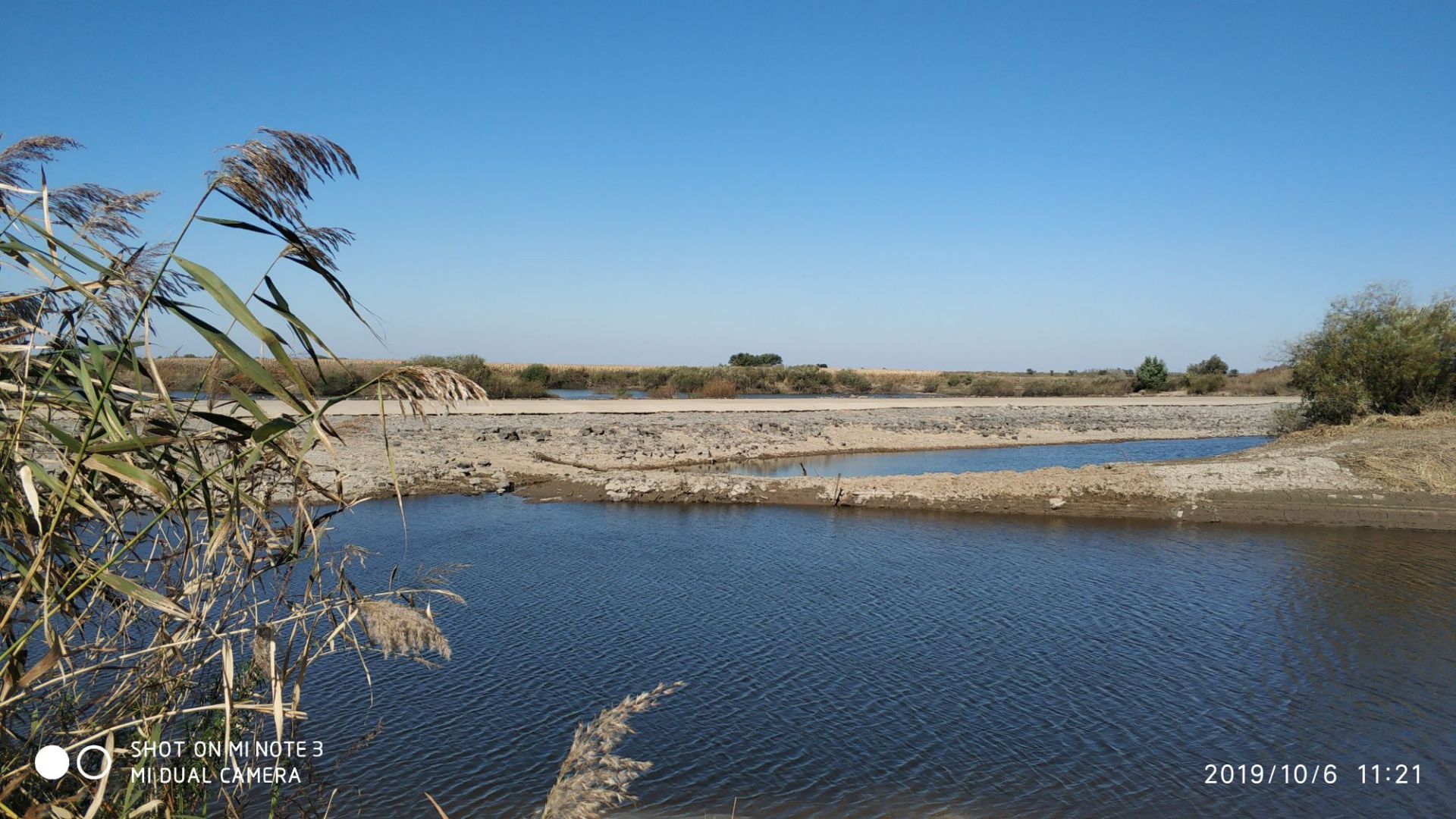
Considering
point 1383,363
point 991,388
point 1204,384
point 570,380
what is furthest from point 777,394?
point 1383,363

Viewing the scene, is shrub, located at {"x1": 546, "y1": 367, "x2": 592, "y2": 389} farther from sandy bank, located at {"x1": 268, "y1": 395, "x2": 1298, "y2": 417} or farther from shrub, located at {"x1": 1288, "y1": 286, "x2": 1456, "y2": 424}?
shrub, located at {"x1": 1288, "y1": 286, "x2": 1456, "y2": 424}

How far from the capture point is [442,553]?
14.2m

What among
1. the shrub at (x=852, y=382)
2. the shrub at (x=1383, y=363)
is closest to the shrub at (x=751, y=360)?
the shrub at (x=852, y=382)

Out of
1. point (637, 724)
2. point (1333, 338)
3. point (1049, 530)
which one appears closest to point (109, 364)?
point (637, 724)

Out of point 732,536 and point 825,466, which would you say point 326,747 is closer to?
point 732,536

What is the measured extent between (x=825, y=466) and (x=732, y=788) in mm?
22434

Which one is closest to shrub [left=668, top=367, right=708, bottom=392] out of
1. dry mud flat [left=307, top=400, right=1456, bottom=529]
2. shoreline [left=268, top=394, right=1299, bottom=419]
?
shoreline [left=268, top=394, right=1299, bottom=419]

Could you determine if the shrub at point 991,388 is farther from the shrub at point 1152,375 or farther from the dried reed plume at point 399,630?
the dried reed plume at point 399,630

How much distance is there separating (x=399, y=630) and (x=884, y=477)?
19011 millimetres

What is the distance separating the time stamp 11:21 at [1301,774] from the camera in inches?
284

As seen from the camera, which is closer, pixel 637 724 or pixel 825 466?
pixel 637 724

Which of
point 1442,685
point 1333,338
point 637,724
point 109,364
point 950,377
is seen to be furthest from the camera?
point 950,377

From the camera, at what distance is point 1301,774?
7355 mm

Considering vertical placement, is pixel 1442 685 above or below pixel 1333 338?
below
